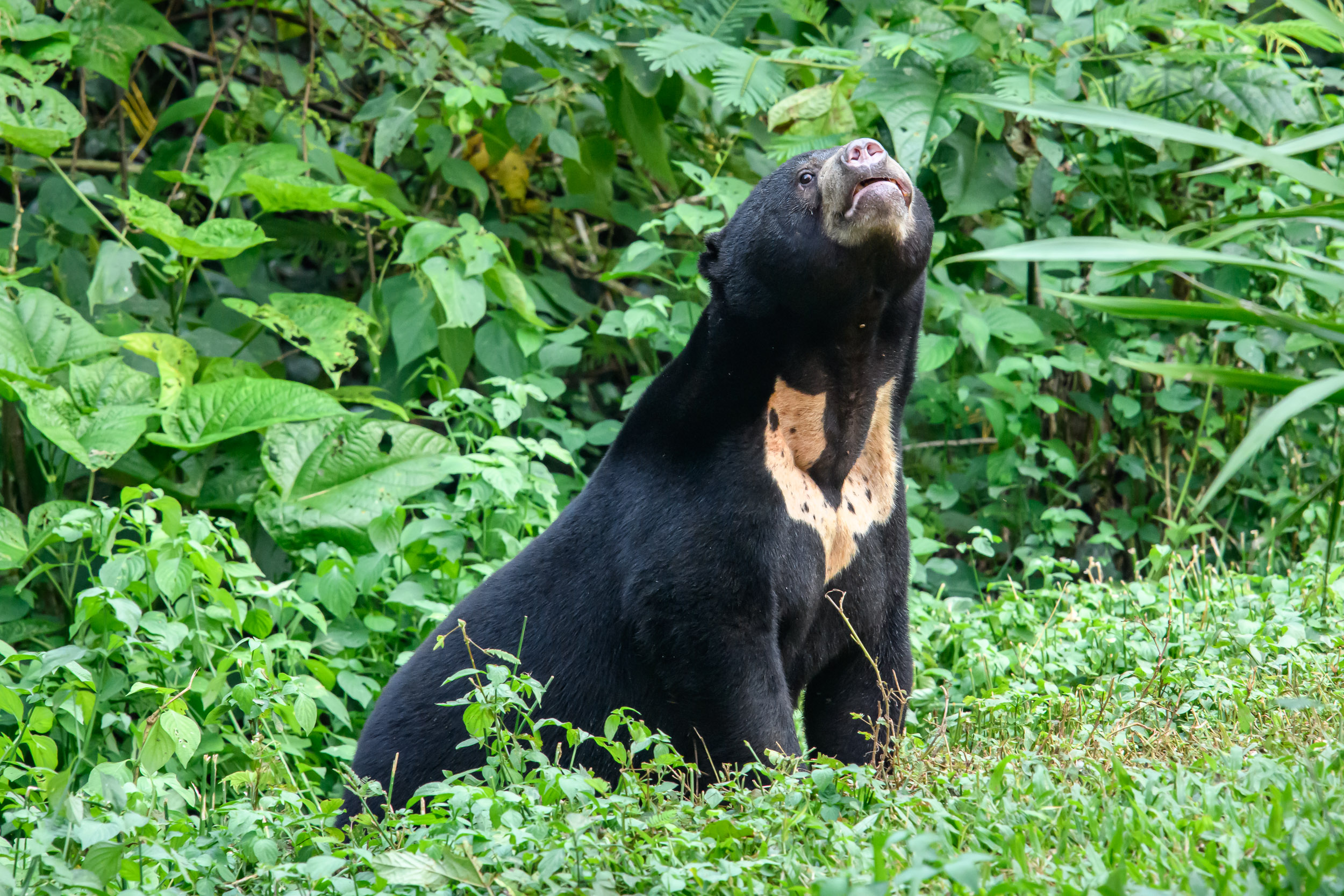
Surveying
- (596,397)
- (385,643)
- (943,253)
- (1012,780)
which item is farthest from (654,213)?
(1012,780)

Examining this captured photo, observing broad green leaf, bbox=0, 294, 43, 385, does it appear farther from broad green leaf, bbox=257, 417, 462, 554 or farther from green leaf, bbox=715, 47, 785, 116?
green leaf, bbox=715, 47, 785, 116

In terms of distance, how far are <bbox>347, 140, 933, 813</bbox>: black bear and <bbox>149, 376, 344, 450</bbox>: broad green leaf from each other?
59.2 inches

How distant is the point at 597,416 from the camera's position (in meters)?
6.30

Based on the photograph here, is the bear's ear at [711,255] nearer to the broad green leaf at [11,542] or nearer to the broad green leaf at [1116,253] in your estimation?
the broad green leaf at [1116,253]

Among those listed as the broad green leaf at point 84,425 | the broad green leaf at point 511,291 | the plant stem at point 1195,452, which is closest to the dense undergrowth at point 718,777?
the broad green leaf at point 84,425

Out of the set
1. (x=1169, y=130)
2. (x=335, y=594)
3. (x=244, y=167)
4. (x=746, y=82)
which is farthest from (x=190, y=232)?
(x=1169, y=130)

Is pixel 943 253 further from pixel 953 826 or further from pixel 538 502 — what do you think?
pixel 953 826

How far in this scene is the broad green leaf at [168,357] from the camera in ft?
14.9

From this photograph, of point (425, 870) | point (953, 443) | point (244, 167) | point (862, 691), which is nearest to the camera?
point (425, 870)

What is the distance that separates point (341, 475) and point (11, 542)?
1.10m

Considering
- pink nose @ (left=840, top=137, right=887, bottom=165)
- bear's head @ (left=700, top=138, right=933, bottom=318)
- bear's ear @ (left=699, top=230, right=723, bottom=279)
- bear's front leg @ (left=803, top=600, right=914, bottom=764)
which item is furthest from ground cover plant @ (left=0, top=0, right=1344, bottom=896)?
bear's ear @ (left=699, top=230, right=723, bottom=279)

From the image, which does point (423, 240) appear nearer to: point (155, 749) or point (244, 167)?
point (244, 167)

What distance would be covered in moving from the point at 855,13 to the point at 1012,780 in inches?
150

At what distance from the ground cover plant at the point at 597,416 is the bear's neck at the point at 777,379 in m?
0.58
